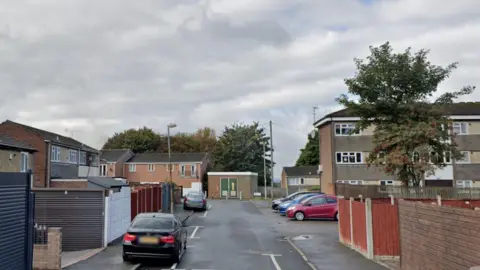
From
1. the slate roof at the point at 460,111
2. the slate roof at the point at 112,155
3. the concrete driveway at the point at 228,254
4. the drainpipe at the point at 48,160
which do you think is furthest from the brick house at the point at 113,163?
the concrete driveway at the point at 228,254

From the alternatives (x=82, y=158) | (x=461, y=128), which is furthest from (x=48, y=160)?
(x=461, y=128)

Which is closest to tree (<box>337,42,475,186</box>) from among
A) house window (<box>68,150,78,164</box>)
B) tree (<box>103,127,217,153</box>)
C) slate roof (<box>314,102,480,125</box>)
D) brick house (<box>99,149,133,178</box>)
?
slate roof (<box>314,102,480,125</box>)

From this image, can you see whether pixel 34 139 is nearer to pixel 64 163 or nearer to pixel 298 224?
pixel 64 163

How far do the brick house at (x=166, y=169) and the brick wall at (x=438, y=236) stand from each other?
2420 inches

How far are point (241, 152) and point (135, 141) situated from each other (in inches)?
937

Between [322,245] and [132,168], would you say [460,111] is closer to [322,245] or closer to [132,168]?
[322,245]

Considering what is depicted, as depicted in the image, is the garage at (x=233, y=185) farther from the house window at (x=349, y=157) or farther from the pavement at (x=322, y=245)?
the pavement at (x=322, y=245)

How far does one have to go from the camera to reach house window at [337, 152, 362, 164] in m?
45.1

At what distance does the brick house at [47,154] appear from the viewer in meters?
44.3

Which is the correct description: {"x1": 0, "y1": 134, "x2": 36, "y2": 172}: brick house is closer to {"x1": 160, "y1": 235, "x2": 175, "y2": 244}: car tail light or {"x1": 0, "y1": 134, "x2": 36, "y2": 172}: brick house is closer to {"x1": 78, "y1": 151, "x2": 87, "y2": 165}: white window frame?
{"x1": 78, "y1": 151, "x2": 87, "y2": 165}: white window frame

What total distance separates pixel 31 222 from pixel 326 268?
8067mm

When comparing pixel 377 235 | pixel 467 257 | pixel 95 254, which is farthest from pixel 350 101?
pixel 467 257

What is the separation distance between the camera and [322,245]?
1880 cm

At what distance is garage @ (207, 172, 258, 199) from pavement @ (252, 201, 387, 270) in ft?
114
